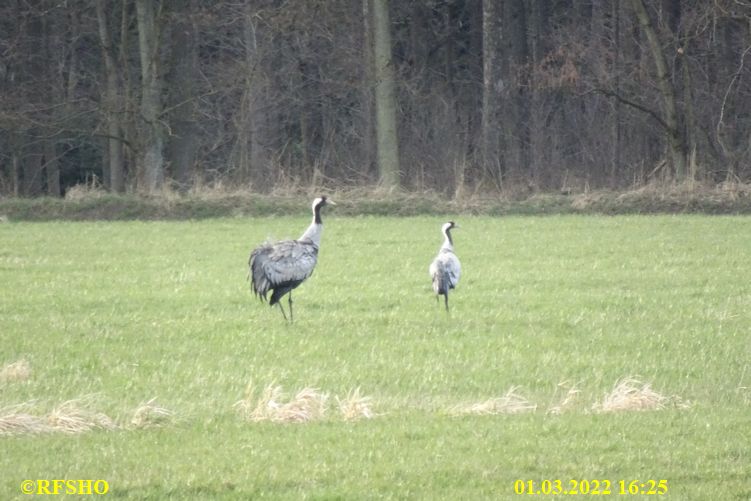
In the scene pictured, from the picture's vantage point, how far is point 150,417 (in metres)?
9.43

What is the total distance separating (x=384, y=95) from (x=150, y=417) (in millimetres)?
24776

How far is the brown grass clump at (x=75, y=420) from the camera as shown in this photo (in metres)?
9.09

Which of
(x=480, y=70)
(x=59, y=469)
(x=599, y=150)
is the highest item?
(x=480, y=70)

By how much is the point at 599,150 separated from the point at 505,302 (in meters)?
21.8

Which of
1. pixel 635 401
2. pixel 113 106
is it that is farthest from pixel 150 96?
pixel 635 401

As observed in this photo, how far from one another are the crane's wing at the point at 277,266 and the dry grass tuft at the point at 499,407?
528cm

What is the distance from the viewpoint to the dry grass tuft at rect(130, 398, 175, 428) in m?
9.30

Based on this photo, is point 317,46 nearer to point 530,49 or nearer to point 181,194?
point 530,49

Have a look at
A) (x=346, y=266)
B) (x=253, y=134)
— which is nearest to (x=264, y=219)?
(x=346, y=266)

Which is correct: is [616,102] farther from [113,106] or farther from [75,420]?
[75,420]

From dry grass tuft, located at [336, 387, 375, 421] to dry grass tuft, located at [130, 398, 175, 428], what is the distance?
1.40 metres

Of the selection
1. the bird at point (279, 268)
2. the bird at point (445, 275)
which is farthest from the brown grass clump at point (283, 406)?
the bird at point (445, 275)

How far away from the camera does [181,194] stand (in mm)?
31328

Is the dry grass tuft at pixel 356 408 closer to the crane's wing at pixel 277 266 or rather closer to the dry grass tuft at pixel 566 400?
the dry grass tuft at pixel 566 400
